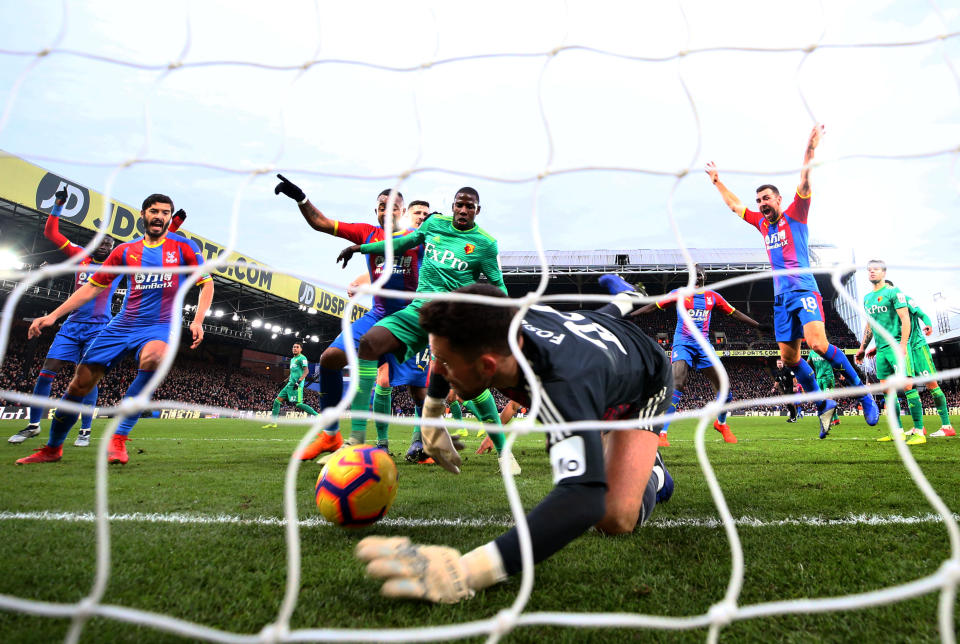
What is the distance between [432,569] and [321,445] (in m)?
3.20

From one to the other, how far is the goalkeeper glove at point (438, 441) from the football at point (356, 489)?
0.89m

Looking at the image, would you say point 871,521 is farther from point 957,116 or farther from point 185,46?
point 185,46

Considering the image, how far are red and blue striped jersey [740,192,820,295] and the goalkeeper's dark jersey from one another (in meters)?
3.31

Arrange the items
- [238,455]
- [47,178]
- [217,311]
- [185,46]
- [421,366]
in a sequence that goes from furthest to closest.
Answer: [217,311], [47,178], [421,366], [238,455], [185,46]

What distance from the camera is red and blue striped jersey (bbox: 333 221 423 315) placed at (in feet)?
14.1

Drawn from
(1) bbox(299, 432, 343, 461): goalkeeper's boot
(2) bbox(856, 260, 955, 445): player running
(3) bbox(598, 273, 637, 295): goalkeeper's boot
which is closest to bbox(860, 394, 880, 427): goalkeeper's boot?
(2) bbox(856, 260, 955, 445): player running

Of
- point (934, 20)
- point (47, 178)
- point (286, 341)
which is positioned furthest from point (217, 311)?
point (934, 20)

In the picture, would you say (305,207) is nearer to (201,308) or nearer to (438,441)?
(201,308)

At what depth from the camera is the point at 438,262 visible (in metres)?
4.10

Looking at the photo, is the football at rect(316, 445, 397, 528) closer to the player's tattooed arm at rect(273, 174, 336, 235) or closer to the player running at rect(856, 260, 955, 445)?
the player's tattooed arm at rect(273, 174, 336, 235)

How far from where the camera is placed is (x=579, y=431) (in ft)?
4.83

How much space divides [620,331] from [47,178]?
1874 centimetres

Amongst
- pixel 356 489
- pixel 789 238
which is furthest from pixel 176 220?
pixel 789 238

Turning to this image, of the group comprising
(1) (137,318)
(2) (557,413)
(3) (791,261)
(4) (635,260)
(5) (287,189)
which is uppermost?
(4) (635,260)
